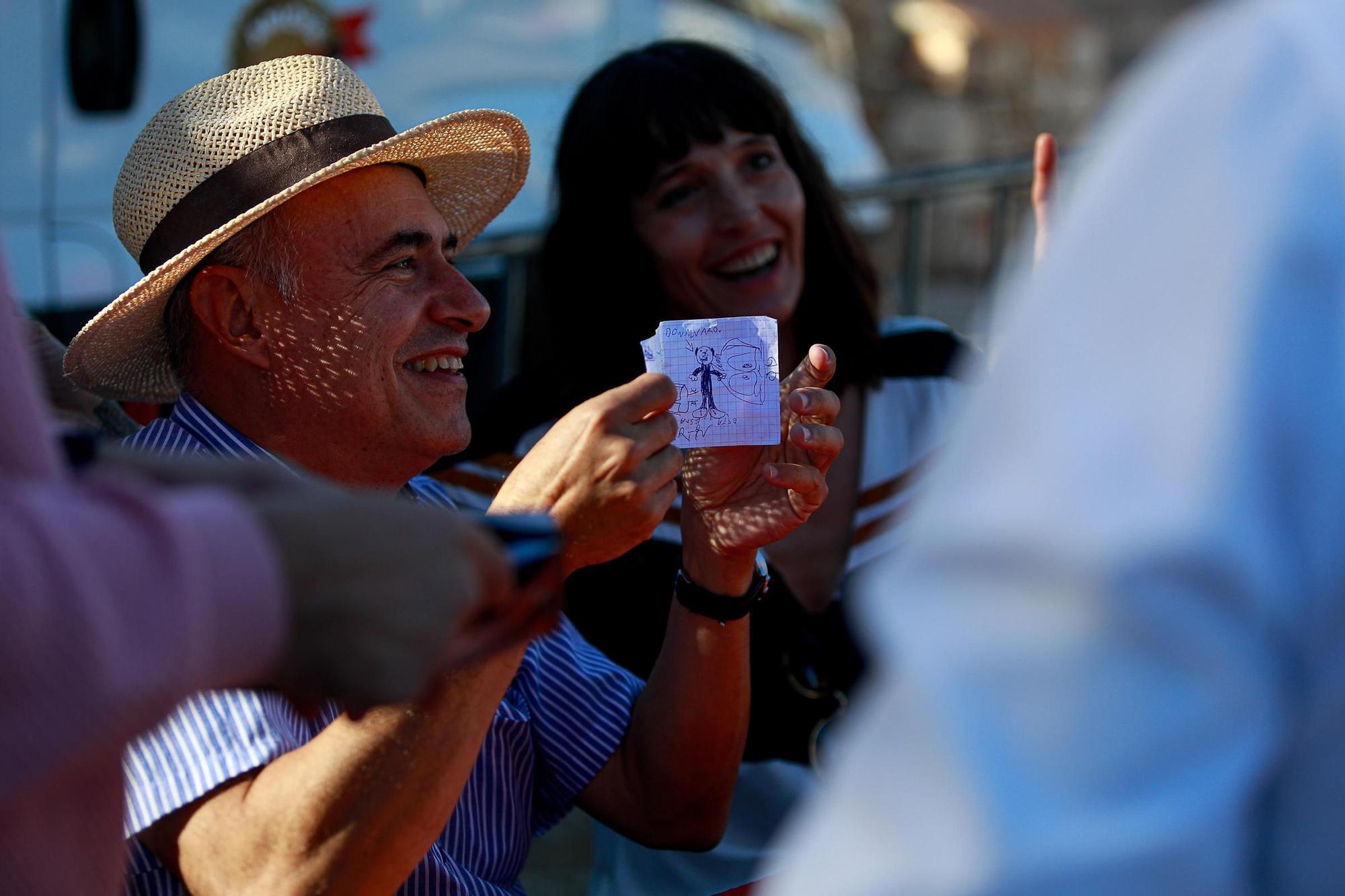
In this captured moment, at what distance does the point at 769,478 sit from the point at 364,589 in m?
1.10

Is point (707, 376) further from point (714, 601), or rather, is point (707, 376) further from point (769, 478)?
point (714, 601)

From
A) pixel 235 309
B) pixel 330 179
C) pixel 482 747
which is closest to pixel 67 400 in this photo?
pixel 235 309

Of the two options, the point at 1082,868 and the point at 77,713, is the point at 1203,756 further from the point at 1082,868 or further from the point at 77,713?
the point at 77,713

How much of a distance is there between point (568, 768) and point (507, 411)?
99 cm

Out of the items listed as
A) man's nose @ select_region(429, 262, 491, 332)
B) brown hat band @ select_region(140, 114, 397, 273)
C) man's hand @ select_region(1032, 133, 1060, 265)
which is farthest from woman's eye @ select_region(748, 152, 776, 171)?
brown hat band @ select_region(140, 114, 397, 273)

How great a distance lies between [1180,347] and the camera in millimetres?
627

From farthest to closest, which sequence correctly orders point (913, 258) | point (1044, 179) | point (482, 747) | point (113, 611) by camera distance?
point (913, 258) < point (1044, 179) < point (482, 747) < point (113, 611)

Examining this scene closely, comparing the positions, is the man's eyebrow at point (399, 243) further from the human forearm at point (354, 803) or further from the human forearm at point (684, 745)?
the human forearm at point (354, 803)

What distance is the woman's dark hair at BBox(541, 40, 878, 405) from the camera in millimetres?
2957

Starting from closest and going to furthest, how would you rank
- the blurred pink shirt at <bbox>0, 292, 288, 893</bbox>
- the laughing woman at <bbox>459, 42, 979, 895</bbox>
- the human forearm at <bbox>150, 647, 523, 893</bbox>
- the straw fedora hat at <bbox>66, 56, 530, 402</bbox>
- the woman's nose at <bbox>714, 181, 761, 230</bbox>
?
1. the blurred pink shirt at <bbox>0, 292, 288, 893</bbox>
2. the human forearm at <bbox>150, 647, 523, 893</bbox>
3. the straw fedora hat at <bbox>66, 56, 530, 402</bbox>
4. the laughing woman at <bbox>459, 42, 979, 895</bbox>
5. the woman's nose at <bbox>714, 181, 761, 230</bbox>

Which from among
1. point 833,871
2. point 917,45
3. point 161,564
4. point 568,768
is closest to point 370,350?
point 568,768

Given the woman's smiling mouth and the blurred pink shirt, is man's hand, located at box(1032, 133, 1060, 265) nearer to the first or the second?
the woman's smiling mouth

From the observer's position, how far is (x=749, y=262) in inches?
118

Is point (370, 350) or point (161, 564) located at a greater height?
point (161, 564)
